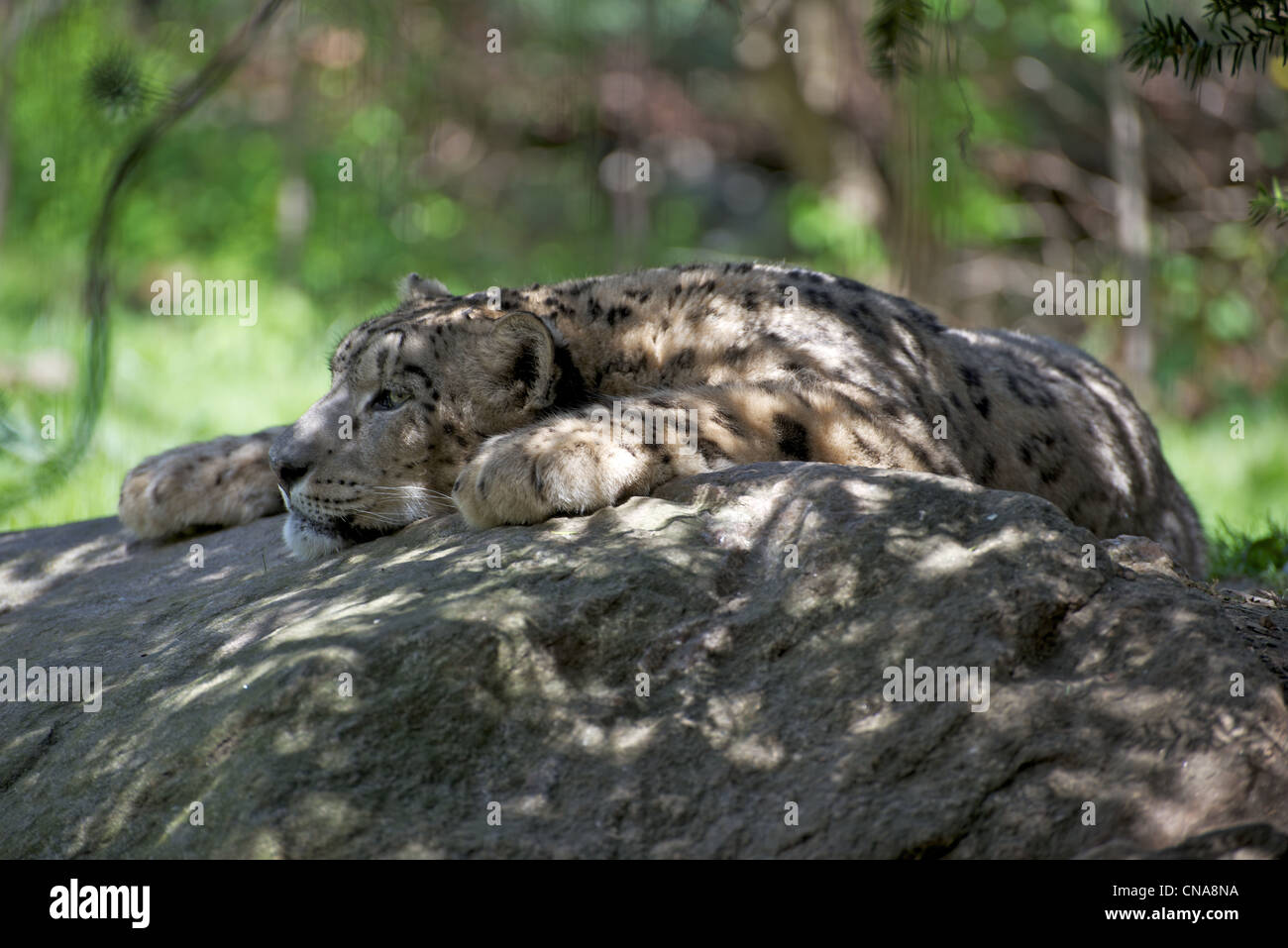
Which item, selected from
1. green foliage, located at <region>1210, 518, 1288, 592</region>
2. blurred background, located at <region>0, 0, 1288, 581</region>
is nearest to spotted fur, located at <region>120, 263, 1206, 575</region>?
green foliage, located at <region>1210, 518, 1288, 592</region>

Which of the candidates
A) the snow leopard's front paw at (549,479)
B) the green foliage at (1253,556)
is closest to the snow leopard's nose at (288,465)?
the snow leopard's front paw at (549,479)

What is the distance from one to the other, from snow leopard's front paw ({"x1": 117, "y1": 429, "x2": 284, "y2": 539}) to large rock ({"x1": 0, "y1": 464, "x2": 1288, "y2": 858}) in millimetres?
1484

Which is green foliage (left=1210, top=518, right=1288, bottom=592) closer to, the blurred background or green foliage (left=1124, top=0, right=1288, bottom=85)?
green foliage (left=1124, top=0, right=1288, bottom=85)

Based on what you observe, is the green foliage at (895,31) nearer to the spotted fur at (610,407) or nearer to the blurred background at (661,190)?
the spotted fur at (610,407)

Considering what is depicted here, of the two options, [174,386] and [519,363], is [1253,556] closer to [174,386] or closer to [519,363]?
[519,363]

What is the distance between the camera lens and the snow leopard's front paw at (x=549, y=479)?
150 inches

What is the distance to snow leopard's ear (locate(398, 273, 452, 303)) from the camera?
5.38 meters

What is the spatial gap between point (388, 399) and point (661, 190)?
15236 mm

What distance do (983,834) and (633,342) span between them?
8.39ft

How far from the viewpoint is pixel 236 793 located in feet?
9.49

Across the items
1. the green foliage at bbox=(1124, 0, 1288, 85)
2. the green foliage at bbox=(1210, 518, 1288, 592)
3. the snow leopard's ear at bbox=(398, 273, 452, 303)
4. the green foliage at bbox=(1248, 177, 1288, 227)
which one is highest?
the green foliage at bbox=(1124, 0, 1288, 85)

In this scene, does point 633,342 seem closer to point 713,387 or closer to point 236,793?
point 713,387

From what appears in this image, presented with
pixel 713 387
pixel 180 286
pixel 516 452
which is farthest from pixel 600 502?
pixel 180 286

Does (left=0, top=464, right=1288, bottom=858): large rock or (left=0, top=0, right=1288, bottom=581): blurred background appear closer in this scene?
(left=0, top=464, right=1288, bottom=858): large rock
